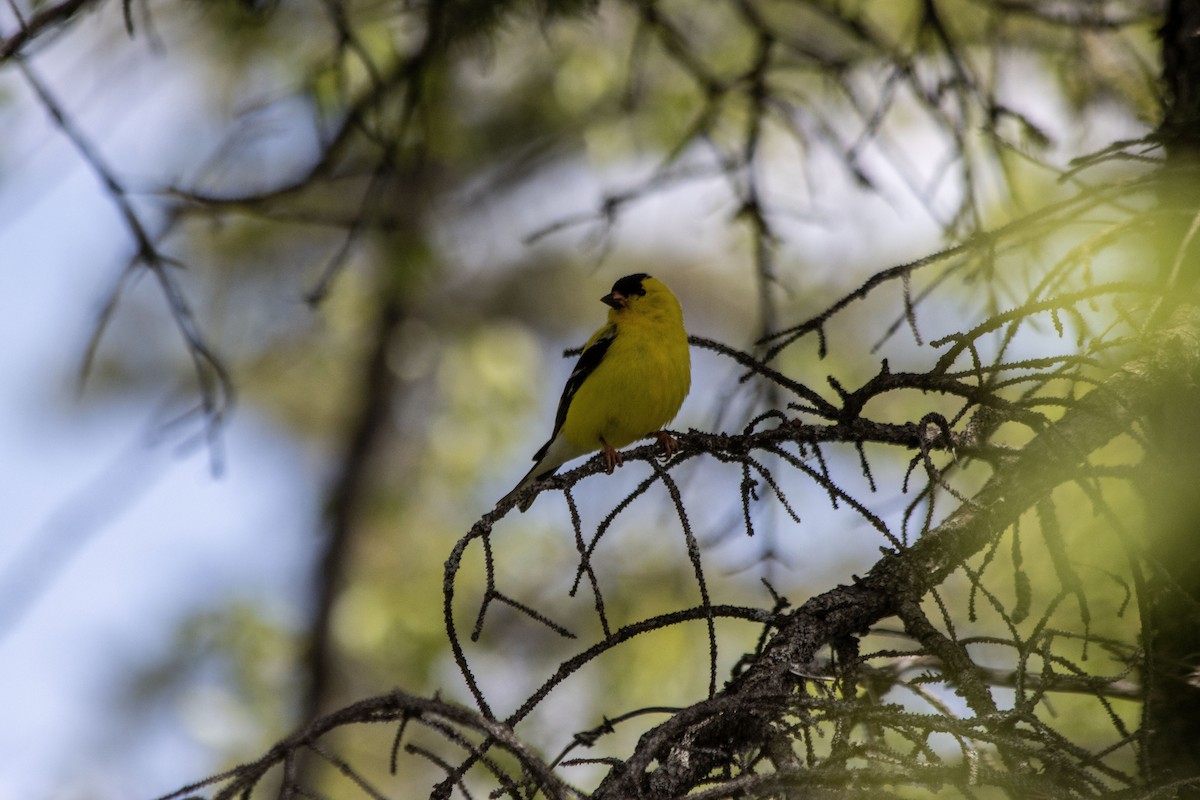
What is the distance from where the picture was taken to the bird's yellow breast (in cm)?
545

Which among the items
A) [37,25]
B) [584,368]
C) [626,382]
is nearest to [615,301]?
[584,368]

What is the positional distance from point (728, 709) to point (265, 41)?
6944mm

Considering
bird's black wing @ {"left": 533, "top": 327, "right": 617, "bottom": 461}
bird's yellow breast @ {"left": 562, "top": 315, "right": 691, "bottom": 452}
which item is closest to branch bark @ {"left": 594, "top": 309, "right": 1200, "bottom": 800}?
bird's yellow breast @ {"left": 562, "top": 315, "right": 691, "bottom": 452}

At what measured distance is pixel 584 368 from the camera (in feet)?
19.6

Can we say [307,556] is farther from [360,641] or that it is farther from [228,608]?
[360,641]

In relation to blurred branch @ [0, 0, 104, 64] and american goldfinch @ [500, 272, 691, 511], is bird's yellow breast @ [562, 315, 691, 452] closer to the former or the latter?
american goldfinch @ [500, 272, 691, 511]

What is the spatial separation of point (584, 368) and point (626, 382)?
0.52 m

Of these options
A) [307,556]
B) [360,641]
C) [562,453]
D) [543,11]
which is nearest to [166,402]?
[543,11]

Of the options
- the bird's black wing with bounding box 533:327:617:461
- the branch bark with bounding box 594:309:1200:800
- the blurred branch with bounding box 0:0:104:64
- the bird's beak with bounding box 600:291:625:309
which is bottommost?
the branch bark with bounding box 594:309:1200:800

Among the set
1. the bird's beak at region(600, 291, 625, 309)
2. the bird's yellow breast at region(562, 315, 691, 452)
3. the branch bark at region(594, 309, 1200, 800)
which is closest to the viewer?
the branch bark at region(594, 309, 1200, 800)

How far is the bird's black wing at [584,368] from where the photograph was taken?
19.2 ft

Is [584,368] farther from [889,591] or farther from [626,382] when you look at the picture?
[889,591]

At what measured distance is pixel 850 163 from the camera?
169 inches

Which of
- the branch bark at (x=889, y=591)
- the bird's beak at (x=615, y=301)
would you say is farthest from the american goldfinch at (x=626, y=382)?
the branch bark at (x=889, y=591)
